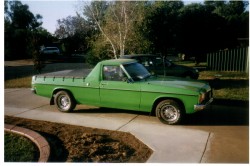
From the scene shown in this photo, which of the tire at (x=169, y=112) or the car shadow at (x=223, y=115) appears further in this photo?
the car shadow at (x=223, y=115)

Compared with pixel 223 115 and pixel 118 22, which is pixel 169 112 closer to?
pixel 223 115

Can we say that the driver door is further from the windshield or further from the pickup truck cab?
the windshield

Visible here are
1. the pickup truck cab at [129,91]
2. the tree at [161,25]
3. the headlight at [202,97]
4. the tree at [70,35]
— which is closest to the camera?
the headlight at [202,97]

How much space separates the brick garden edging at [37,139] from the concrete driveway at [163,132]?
3.51 feet

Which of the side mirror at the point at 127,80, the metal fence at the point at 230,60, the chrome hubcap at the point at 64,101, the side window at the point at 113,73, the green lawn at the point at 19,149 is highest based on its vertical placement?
the metal fence at the point at 230,60

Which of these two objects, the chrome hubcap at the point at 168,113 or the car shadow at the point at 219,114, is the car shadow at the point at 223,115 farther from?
the chrome hubcap at the point at 168,113

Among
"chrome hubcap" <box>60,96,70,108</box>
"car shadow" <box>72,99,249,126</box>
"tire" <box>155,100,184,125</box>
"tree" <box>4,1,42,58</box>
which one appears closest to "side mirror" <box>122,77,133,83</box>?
"tire" <box>155,100,184,125</box>

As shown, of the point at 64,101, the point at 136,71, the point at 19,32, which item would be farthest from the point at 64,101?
the point at 19,32

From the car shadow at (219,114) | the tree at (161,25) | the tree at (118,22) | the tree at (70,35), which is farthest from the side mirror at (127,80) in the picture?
the tree at (70,35)

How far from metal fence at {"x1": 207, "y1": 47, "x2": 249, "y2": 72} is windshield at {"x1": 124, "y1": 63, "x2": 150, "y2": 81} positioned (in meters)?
10.9

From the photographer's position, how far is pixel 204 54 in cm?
2234

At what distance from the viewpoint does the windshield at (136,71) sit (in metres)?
7.03

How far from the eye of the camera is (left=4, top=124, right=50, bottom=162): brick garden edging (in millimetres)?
4828

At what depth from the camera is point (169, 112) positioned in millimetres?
6590
